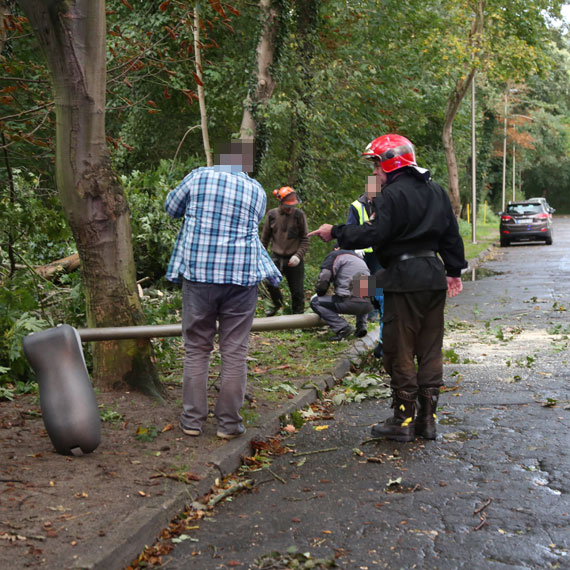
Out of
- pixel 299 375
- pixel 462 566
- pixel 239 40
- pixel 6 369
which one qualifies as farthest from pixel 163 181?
pixel 462 566

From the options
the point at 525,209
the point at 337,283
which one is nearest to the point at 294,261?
the point at 337,283

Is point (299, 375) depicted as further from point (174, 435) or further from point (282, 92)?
point (282, 92)

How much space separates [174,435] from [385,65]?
58.1ft

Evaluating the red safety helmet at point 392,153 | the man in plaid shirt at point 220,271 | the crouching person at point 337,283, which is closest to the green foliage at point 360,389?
the crouching person at point 337,283

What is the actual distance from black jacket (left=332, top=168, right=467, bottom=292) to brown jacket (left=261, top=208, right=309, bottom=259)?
6477 mm

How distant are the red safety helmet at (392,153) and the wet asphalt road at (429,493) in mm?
2019

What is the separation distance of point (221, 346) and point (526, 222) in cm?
3184

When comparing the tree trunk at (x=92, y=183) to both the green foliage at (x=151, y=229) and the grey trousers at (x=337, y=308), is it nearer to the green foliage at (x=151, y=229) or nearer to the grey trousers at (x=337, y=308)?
the grey trousers at (x=337, y=308)

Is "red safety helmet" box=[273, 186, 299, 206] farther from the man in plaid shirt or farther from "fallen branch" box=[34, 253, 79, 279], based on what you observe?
the man in plaid shirt

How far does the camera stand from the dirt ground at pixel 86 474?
3613 mm

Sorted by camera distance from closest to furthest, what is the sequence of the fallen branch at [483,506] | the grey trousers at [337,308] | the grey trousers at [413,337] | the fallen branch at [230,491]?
the fallen branch at [483,506] → the fallen branch at [230,491] → the grey trousers at [413,337] → the grey trousers at [337,308]

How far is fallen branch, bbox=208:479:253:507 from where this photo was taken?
453cm

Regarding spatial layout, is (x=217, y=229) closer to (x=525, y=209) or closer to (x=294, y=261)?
(x=294, y=261)

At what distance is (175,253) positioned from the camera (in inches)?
221
